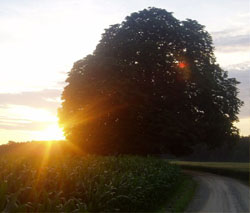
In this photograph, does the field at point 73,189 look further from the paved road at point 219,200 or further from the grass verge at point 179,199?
the paved road at point 219,200

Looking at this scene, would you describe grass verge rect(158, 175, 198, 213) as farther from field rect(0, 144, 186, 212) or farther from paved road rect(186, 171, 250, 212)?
field rect(0, 144, 186, 212)

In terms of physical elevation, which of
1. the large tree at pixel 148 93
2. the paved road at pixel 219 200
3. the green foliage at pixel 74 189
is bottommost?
the paved road at pixel 219 200

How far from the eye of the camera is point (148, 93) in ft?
146

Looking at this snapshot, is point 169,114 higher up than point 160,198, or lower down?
higher up

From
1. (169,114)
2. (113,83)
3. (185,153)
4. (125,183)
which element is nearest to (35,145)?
(113,83)

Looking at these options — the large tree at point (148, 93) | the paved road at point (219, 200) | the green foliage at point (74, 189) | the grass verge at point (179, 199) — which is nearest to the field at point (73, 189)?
the green foliage at point (74, 189)

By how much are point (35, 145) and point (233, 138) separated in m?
23.5

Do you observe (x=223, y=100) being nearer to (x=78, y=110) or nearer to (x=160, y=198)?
(x=78, y=110)

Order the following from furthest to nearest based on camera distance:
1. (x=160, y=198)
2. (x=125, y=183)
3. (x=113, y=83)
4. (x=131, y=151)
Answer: (x=131, y=151)
(x=113, y=83)
(x=160, y=198)
(x=125, y=183)

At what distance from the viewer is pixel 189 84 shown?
4572cm

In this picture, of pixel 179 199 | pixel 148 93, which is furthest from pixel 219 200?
pixel 148 93

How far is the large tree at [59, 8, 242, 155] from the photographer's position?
42781mm

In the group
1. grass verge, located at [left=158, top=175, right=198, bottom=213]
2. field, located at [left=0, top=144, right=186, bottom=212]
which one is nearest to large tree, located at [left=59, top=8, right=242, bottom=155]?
grass verge, located at [left=158, top=175, right=198, bottom=213]

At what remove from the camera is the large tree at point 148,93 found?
1684 inches
